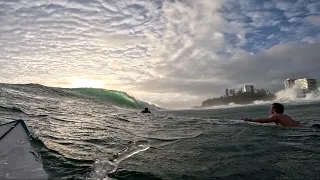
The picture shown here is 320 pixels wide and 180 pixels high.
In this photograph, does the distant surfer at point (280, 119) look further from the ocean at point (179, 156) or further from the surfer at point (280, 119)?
the ocean at point (179, 156)

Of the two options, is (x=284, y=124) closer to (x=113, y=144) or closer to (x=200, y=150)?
(x=200, y=150)

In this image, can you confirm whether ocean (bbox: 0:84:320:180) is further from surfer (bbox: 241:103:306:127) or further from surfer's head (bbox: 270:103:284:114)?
surfer's head (bbox: 270:103:284:114)

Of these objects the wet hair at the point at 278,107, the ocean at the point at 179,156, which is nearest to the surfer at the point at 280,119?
the wet hair at the point at 278,107

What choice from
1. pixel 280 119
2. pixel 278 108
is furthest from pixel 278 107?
pixel 280 119

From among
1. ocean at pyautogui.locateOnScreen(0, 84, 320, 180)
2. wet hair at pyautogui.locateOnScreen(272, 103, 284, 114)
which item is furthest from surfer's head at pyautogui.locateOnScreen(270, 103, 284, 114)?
ocean at pyautogui.locateOnScreen(0, 84, 320, 180)

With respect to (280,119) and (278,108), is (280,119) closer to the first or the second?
(280,119)

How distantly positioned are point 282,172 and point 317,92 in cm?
9591

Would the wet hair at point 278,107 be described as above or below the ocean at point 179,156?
above

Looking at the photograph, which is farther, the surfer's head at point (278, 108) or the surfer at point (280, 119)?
the surfer's head at point (278, 108)

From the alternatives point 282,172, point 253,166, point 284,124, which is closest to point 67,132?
point 253,166

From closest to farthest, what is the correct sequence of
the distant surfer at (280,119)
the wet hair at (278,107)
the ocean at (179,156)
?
the ocean at (179,156), the distant surfer at (280,119), the wet hair at (278,107)

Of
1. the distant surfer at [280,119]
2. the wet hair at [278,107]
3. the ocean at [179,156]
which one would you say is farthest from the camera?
the wet hair at [278,107]

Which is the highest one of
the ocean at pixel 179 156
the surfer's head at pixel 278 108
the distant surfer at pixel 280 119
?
the surfer's head at pixel 278 108

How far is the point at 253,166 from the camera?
4.49m
